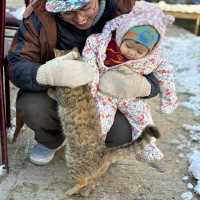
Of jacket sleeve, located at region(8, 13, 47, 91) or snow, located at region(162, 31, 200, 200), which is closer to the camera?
jacket sleeve, located at region(8, 13, 47, 91)

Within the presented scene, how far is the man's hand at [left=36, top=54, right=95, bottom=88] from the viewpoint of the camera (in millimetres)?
2906

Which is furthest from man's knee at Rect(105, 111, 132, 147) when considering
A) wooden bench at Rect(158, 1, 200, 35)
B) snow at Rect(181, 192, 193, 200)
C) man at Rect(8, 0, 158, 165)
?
wooden bench at Rect(158, 1, 200, 35)

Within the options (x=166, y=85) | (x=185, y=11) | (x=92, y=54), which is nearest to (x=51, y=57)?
(x=92, y=54)

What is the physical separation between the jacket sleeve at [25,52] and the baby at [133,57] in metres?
0.30

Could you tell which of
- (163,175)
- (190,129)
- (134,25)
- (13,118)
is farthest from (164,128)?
(134,25)

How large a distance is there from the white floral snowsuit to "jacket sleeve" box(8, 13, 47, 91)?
300mm

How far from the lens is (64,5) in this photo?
2.96 m

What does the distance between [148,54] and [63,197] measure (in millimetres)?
997

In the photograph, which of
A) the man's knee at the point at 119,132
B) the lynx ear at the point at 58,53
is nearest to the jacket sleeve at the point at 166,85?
the man's knee at the point at 119,132

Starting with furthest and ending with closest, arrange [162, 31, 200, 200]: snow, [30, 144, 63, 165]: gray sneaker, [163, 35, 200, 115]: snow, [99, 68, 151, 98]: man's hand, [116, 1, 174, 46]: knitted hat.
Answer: [163, 35, 200, 115]: snow < [162, 31, 200, 200]: snow < [30, 144, 63, 165]: gray sneaker < [99, 68, 151, 98]: man's hand < [116, 1, 174, 46]: knitted hat

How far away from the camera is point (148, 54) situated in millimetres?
3154

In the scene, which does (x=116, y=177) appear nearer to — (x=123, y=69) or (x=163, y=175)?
(x=163, y=175)

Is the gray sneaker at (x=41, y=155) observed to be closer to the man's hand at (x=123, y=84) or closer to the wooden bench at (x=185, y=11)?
the man's hand at (x=123, y=84)

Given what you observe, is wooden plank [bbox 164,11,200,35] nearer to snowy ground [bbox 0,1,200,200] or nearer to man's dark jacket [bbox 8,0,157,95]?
snowy ground [bbox 0,1,200,200]
